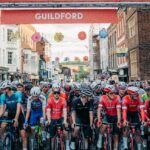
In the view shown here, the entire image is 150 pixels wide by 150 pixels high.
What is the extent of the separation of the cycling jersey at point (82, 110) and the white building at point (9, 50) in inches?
1621

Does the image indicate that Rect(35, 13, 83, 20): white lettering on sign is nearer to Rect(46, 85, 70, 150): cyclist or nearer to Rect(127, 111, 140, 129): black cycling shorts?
Rect(46, 85, 70, 150): cyclist

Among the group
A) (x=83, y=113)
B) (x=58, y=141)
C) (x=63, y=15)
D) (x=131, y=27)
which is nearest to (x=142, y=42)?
(x=131, y=27)

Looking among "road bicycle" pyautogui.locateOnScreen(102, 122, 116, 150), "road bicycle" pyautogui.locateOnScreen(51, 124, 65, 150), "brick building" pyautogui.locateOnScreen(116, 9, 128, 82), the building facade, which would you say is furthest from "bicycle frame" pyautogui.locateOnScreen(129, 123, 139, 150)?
the building facade

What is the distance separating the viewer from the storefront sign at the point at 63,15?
15.4 m

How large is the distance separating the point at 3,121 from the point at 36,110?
932 millimetres

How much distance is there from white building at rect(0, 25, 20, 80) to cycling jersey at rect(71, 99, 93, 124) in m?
41.2

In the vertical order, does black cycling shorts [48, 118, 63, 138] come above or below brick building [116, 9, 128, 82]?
below

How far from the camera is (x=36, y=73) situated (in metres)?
76.5

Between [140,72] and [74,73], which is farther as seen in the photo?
[74,73]

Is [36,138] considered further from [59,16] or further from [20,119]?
[59,16]

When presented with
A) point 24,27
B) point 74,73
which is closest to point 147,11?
point 24,27

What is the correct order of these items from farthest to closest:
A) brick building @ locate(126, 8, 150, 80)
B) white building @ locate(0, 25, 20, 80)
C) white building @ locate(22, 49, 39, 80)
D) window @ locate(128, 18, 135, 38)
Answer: white building @ locate(22, 49, 39, 80), white building @ locate(0, 25, 20, 80), window @ locate(128, 18, 135, 38), brick building @ locate(126, 8, 150, 80)

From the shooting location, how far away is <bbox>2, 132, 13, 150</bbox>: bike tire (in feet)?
32.5

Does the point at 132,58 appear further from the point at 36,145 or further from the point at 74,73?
the point at 74,73
